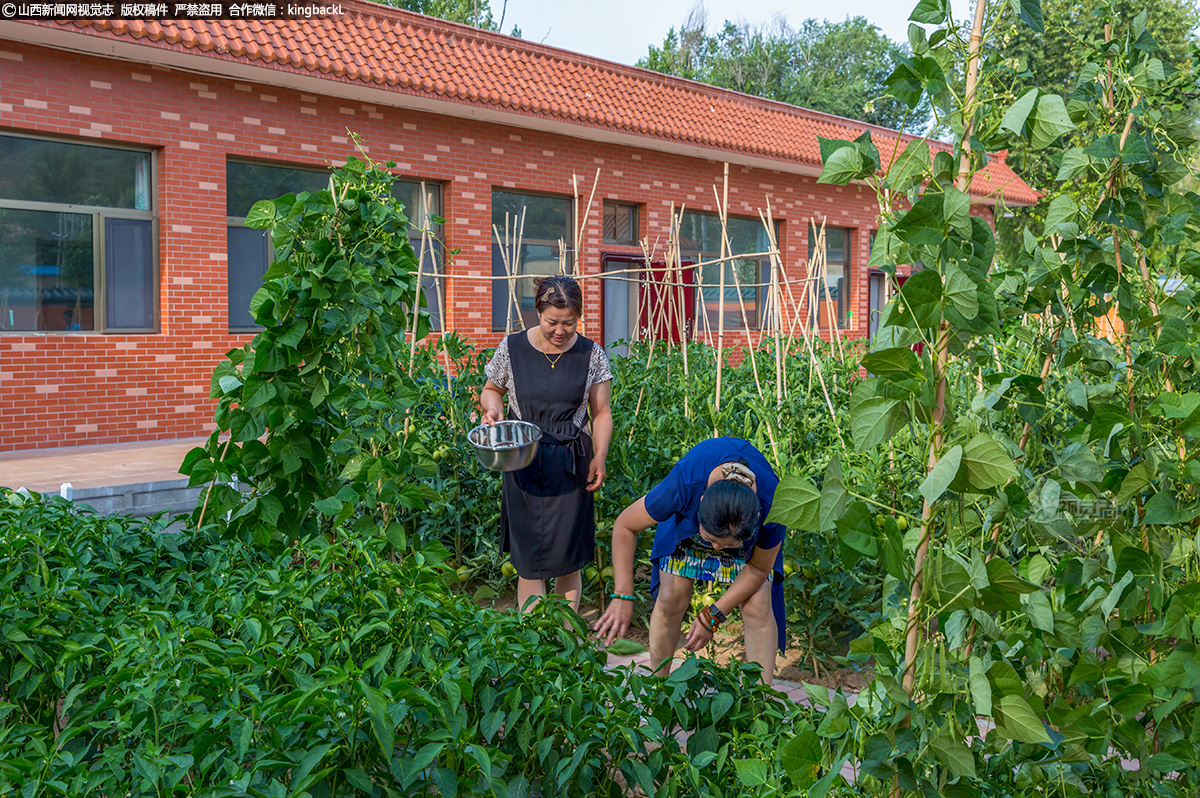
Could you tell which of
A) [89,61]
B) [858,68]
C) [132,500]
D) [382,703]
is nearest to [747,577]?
[382,703]

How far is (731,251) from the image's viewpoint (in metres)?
14.3

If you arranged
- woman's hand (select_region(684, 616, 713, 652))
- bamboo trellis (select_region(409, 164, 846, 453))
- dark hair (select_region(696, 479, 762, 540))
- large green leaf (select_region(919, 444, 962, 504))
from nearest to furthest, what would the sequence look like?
1. large green leaf (select_region(919, 444, 962, 504))
2. dark hair (select_region(696, 479, 762, 540))
3. woman's hand (select_region(684, 616, 713, 652))
4. bamboo trellis (select_region(409, 164, 846, 453))

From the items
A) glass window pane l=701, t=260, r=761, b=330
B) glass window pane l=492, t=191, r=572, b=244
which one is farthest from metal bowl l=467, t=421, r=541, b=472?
glass window pane l=701, t=260, r=761, b=330

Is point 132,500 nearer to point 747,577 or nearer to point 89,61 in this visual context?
point 747,577

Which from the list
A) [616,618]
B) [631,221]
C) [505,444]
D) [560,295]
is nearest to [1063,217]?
[616,618]

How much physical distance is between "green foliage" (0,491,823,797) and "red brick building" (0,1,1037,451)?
5.54 metres

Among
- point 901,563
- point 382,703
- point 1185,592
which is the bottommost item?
point 382,703

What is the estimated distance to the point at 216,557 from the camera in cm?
301

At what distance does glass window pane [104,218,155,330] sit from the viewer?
8945 mm

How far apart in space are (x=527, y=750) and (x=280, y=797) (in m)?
0.65

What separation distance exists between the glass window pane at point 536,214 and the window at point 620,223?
69cm

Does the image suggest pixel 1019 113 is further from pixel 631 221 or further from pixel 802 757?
pixel 631 221

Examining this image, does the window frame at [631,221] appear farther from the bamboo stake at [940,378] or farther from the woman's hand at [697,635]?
the bamboo stake at [940,378]

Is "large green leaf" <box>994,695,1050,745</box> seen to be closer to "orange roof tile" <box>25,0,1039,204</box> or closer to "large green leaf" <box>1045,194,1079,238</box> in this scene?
"large green leaf" <box>1045,194,1079,238</box>
